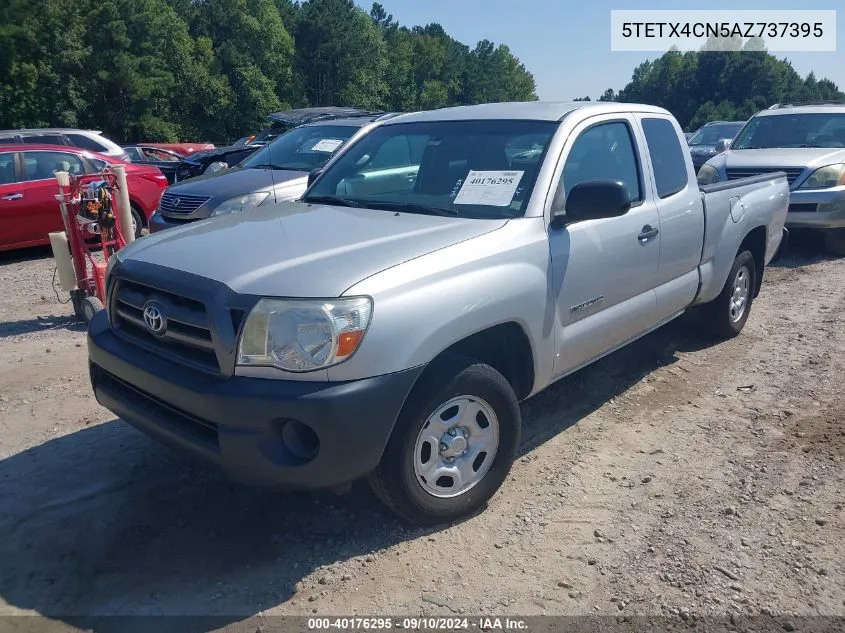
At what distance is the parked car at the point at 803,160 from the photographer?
29.3 ft

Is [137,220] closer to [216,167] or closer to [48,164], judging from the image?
[48,164]

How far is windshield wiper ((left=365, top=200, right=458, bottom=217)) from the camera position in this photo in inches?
147

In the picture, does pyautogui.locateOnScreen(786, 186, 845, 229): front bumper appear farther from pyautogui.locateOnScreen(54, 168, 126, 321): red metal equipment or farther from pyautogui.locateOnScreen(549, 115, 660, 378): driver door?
pyautogui.locateOnScreen(54, 168, 126, 321): red metal equipment

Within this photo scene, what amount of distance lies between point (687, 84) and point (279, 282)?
3137 inches

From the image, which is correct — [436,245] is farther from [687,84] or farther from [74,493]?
[687,84]

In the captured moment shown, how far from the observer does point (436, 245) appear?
3215 millimetres

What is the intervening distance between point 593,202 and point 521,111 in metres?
0.96

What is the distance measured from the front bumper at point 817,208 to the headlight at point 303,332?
25.8 feet

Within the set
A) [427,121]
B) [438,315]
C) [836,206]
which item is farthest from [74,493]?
[836,206]

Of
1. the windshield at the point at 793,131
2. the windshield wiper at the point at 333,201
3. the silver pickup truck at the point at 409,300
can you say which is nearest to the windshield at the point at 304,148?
the silver pickup truck at the point at 409,300

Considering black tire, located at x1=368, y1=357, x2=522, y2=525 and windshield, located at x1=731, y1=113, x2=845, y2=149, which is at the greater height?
windshield, located at x1=731, y1=113, x2=845, y2=149

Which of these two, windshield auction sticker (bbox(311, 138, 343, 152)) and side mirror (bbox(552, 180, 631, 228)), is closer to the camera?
side mirror (bbox(552, 180, 631, 228))

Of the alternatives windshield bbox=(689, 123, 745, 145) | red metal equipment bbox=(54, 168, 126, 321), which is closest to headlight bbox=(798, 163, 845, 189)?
red metal equipment bbox=(54, 168, 126, 321)

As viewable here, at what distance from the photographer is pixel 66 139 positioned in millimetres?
12992
